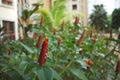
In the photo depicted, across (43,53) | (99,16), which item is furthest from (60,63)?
(99,16)

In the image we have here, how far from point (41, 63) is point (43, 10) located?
1299cm

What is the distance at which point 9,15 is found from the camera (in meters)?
18.2

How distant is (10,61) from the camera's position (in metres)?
1.90

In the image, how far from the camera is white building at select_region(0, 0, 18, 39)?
1742cm

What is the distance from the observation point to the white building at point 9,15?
57.1 feet

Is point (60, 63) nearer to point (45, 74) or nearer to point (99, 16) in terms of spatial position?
point (45, 74)

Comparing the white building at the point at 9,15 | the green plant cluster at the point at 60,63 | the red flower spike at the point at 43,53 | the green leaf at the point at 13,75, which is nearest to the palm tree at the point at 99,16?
the white building at the point at 9,15

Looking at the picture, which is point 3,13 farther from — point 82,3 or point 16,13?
point 82,3

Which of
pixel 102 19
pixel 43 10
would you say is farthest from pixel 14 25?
pixel 102 19

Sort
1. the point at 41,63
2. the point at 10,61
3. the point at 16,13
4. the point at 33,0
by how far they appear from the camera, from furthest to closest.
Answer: the point at 33,0
the point at 16,13
the point at 10,61
the point at 41,63

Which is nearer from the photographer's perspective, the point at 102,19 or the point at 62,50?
the point at 62,50

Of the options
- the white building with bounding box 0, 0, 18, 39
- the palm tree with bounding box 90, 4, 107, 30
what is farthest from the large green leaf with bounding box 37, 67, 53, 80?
the palm tree with bounding box 90, 4, 107, 30

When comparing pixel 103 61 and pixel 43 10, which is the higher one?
pixel 43 10

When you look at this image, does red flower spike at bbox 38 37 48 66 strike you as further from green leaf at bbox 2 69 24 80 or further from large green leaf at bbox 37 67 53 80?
green leaf at bbox 2 69 24 80
